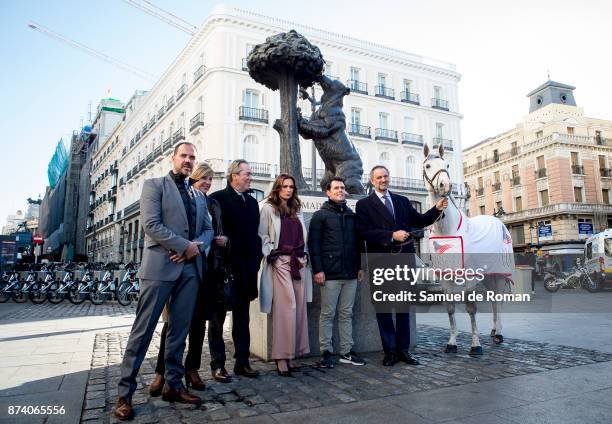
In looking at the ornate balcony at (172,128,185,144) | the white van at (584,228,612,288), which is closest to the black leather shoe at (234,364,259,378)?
the white van at (584,228,612,288)

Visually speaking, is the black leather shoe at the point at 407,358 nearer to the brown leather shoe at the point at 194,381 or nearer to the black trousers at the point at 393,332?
the black trousers at the point at 393,332

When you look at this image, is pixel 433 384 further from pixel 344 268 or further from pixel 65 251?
pixel 65 251

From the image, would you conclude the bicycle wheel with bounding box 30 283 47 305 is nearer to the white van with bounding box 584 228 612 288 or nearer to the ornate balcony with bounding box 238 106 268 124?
the ornate balcony with bounding box 238 106 268 124

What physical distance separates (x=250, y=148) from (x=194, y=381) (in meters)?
25.3

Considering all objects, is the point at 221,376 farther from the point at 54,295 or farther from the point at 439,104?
the point at 439,104

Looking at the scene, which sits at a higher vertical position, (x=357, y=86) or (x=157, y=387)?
(x=357, y=86)

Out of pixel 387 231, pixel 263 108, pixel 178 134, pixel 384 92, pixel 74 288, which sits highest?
pixel 384 92

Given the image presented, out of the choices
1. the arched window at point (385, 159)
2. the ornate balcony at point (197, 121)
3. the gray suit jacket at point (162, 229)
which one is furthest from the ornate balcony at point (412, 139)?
the gray suit jacket at point (162, 229)

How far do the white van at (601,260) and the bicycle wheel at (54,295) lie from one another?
2163cm

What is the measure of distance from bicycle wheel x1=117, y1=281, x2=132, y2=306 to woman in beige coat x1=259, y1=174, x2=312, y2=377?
10.2 meters

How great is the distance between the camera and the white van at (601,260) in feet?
60.8

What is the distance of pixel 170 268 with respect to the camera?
3236mm

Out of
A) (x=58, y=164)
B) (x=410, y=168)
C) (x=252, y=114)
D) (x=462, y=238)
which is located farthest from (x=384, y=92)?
(x=58, y=164)

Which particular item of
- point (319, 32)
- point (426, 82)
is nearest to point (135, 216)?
point (319, 32)
